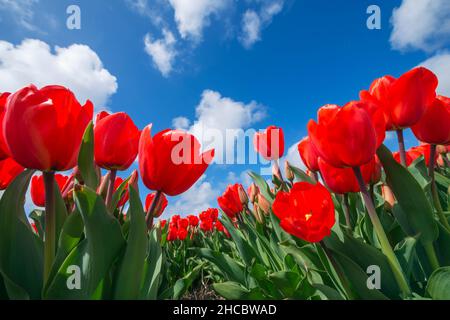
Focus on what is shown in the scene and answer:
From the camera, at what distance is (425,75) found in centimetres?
120

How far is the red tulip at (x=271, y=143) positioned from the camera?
248cm

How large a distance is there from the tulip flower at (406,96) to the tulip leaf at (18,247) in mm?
1172

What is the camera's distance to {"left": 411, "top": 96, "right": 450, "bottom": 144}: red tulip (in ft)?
4.21

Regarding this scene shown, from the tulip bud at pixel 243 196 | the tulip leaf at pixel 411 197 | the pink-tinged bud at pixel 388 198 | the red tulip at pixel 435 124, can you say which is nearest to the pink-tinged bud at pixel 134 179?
the tulip leaf at pixel 411 197

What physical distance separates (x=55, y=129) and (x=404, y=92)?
3.93 ft

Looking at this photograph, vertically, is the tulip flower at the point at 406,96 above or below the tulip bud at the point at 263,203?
above

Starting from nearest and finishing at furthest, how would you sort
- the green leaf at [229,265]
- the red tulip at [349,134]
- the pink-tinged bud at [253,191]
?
the red tulip at [349,134] < the green leaf at [229,265] < the pink-tinged bud at [253,191]

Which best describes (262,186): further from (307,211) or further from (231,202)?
(307,211)

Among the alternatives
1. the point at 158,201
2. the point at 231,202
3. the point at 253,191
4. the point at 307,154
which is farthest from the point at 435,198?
the point at 231,202

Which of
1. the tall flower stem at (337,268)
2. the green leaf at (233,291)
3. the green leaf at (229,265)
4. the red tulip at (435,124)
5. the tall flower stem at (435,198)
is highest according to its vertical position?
the red tulip at (435,124)

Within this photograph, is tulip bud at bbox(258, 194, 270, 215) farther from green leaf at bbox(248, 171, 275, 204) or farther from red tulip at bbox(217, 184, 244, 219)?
red tulip at bbox(217, 184, 244, 219)

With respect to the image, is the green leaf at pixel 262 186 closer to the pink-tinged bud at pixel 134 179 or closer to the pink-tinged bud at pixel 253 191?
the pink-tinged bud at pixel 253 191
